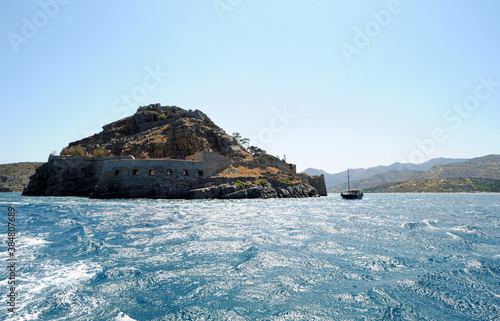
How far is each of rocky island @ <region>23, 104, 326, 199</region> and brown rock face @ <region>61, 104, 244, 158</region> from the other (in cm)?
25

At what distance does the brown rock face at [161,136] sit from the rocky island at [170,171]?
0.25 metres

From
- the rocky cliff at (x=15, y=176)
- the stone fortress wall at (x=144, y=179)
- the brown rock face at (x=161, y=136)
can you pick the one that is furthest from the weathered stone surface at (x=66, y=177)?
the rocky cliff at (x=15, y=176)

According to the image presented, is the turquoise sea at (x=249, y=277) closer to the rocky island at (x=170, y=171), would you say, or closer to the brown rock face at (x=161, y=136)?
the rocky island at (x=170, y=171)

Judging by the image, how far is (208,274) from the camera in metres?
9.58

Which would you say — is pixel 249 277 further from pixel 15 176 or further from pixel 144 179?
pixel 15 176

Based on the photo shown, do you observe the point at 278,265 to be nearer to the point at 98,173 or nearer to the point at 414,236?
the point at 414,236

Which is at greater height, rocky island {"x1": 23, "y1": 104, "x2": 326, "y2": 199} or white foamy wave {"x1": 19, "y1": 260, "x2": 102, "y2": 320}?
rocky island {"x1": 23, "y1": 104, "x2": 326, "y2": 199}

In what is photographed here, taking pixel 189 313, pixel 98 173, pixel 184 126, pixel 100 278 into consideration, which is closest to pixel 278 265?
pixel 189 313

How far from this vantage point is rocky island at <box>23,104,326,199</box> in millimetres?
57250

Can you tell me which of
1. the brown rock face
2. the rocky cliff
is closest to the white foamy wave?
the brown rock face

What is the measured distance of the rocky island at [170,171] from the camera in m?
57.2

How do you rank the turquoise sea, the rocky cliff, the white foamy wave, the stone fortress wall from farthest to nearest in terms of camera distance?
the rocky cliff < the stone fortress wall < the white foamy wave < the turquoise sea

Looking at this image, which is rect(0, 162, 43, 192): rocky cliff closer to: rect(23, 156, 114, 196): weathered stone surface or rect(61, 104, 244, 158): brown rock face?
rect(61, 104, 244, 158): brown rock face

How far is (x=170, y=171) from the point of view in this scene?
193 feet
